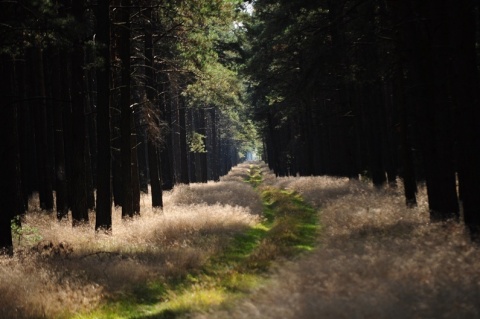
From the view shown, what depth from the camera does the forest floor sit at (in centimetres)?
561

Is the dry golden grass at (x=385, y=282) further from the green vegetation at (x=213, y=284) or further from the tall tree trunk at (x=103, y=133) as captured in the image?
the tall tree trunk at (x=103, y=133)

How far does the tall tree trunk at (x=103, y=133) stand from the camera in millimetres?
13195

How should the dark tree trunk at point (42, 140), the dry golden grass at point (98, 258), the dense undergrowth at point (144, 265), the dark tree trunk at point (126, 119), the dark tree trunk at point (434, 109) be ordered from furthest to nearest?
the dark tree trunk at point (42, 140), the dark tree trunk at point (126, 119), the dark tree trunk at point (434, 109), the dry golden grass at point (98, 258), the dense undergrowth at point (144, 265)

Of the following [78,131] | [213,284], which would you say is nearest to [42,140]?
[78,131]

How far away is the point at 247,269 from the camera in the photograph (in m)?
9.48

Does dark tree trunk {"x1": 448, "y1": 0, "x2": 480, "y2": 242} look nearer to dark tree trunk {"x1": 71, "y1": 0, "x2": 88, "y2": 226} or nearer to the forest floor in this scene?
the forest floor

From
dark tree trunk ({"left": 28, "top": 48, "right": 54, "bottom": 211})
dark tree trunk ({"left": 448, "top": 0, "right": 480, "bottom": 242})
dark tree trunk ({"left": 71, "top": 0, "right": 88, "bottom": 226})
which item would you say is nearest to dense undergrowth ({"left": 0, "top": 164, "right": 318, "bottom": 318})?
dark tree trunk ({"left": 71, "top": 0, "right": 88, "bottom": 226})

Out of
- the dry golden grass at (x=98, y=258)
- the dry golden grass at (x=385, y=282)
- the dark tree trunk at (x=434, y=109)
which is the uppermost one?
the dark tree trunk at (x=434, y=109)

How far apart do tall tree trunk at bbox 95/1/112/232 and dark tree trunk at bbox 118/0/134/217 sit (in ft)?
6.83

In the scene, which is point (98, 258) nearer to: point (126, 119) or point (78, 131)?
point (78, 131)

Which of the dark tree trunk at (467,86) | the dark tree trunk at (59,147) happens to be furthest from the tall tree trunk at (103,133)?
the dark tree trunk at (467,86)

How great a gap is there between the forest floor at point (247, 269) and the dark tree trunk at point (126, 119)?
937mm

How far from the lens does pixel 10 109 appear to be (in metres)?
13.3

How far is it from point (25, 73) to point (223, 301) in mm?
18273
